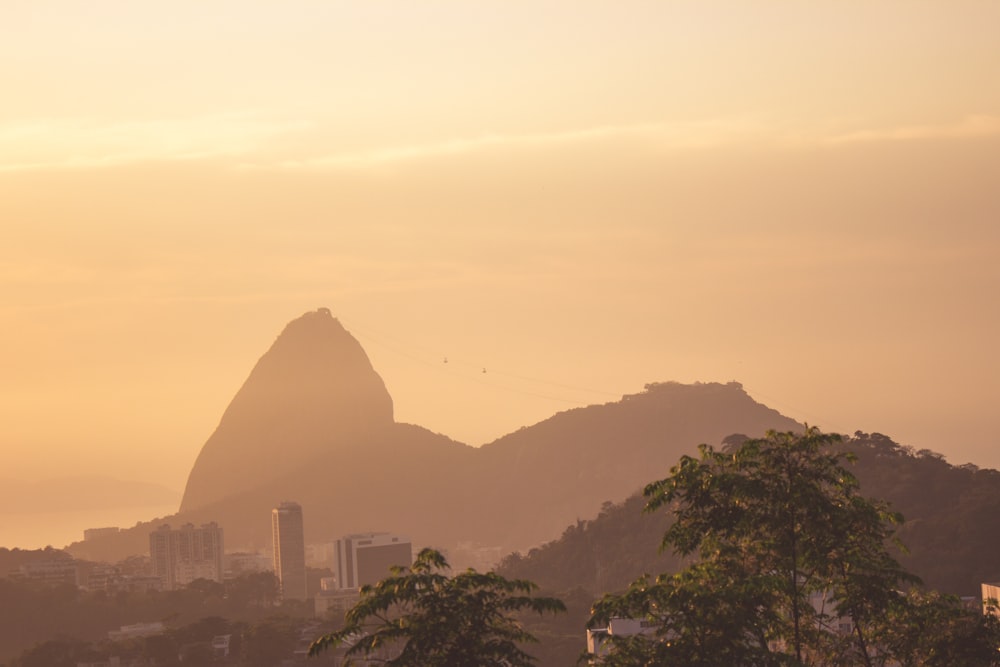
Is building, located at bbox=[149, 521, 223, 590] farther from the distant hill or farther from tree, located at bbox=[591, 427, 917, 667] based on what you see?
tree, located at bbox=[591, 427, 917, 667]

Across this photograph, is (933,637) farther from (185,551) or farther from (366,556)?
(185,551)

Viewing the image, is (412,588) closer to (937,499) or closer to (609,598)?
(609,598)

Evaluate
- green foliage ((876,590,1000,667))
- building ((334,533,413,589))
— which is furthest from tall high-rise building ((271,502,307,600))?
green foliage ((876,590,1000,667))

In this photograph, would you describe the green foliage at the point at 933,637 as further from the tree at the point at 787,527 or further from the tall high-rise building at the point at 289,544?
the tall high-rise building at the point at 289,544

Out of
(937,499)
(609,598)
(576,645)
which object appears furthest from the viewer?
(937,499)

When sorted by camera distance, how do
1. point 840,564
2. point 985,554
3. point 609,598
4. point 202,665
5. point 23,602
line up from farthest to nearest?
point 23,602
point 985,554
point 202,665
point 840,564
point 609,598

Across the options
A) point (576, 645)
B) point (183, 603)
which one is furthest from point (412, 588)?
point (183, 603)

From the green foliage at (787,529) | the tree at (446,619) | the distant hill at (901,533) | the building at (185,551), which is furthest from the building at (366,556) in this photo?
the tree at (446,619)

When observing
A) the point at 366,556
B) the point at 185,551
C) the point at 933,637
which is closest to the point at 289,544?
the point at 185,551
